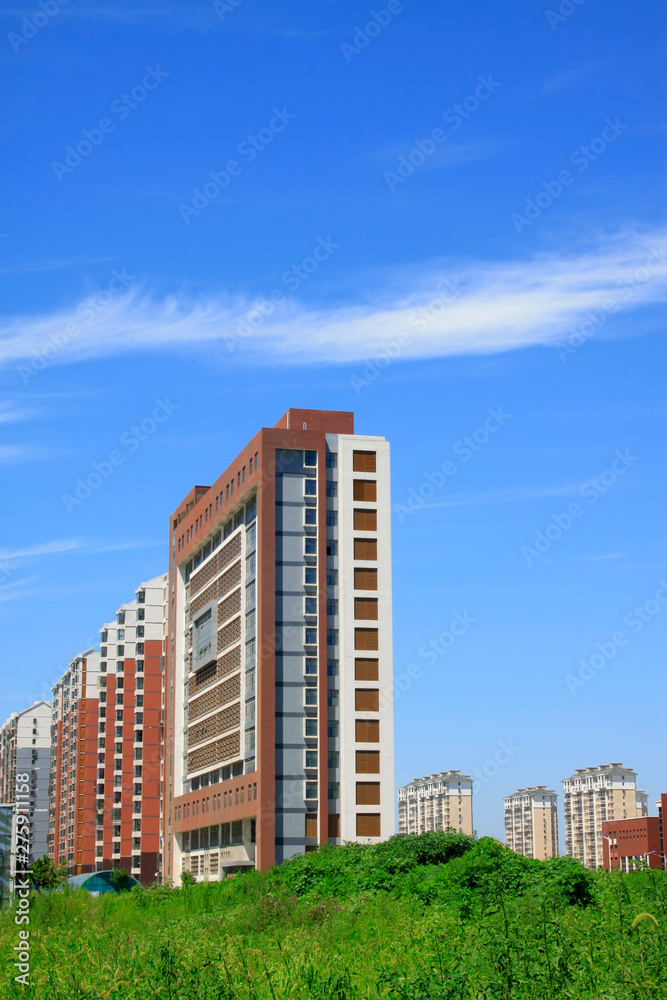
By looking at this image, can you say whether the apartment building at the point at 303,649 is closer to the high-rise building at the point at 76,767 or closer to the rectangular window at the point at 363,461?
the rectangular window at the point at 363,461

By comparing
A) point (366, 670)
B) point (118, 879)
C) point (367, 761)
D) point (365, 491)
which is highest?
point (365, 491)

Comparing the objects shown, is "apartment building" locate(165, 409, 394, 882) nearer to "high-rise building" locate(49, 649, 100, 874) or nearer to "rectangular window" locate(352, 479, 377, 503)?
"rectangular window" locate(352, 479, 377, 503)

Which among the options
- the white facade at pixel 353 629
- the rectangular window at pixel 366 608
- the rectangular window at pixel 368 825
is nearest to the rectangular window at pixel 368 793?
the white facade at pixel 353 629

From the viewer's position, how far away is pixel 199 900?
35.7 m

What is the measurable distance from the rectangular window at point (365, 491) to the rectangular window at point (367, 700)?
1157 cm

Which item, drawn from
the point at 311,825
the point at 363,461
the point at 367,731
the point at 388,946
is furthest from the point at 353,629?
the point at 388,946

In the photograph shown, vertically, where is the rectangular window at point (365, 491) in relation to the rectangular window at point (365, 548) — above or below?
above

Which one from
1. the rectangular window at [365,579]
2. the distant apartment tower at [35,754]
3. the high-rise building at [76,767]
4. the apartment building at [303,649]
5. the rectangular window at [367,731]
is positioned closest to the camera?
the apartment building at [303,649]

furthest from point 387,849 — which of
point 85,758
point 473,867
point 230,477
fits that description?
point 85,758

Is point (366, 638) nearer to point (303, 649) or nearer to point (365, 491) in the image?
point (303, 649)

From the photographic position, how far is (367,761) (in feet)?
218

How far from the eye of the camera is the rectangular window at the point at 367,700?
2648 inches

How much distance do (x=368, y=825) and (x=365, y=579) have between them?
14463 millimetres

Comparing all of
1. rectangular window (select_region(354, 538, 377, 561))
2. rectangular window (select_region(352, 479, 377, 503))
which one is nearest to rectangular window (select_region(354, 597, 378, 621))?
rectangular window (select_region(354, 538, 377, 561))
